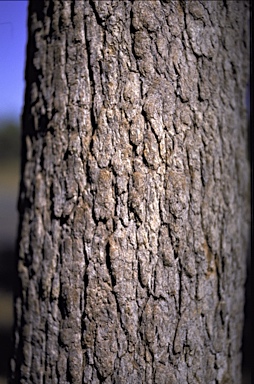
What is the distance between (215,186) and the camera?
1454 millimetres

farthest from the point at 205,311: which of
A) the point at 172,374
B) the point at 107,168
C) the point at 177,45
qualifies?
the point at 177,45

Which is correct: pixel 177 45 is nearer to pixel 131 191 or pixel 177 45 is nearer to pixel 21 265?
pixel 131 191

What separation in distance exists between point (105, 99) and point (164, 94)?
181 mm

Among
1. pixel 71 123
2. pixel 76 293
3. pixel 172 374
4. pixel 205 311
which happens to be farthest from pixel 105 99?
pixel 172 374

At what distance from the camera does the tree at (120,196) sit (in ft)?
4.33

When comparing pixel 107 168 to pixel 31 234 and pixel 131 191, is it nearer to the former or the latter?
pixel 131 191

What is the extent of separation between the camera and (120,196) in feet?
4.33

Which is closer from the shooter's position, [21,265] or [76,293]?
[76,293]

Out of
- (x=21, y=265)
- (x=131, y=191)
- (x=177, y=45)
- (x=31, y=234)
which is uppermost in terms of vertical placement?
(x=177, y=45)

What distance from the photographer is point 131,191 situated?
4.33 ft

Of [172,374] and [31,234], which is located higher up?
[31,234]

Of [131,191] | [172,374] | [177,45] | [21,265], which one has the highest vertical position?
[177,45]

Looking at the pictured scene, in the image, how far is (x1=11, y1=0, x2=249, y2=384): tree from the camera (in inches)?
52.0

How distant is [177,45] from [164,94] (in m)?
0.16
